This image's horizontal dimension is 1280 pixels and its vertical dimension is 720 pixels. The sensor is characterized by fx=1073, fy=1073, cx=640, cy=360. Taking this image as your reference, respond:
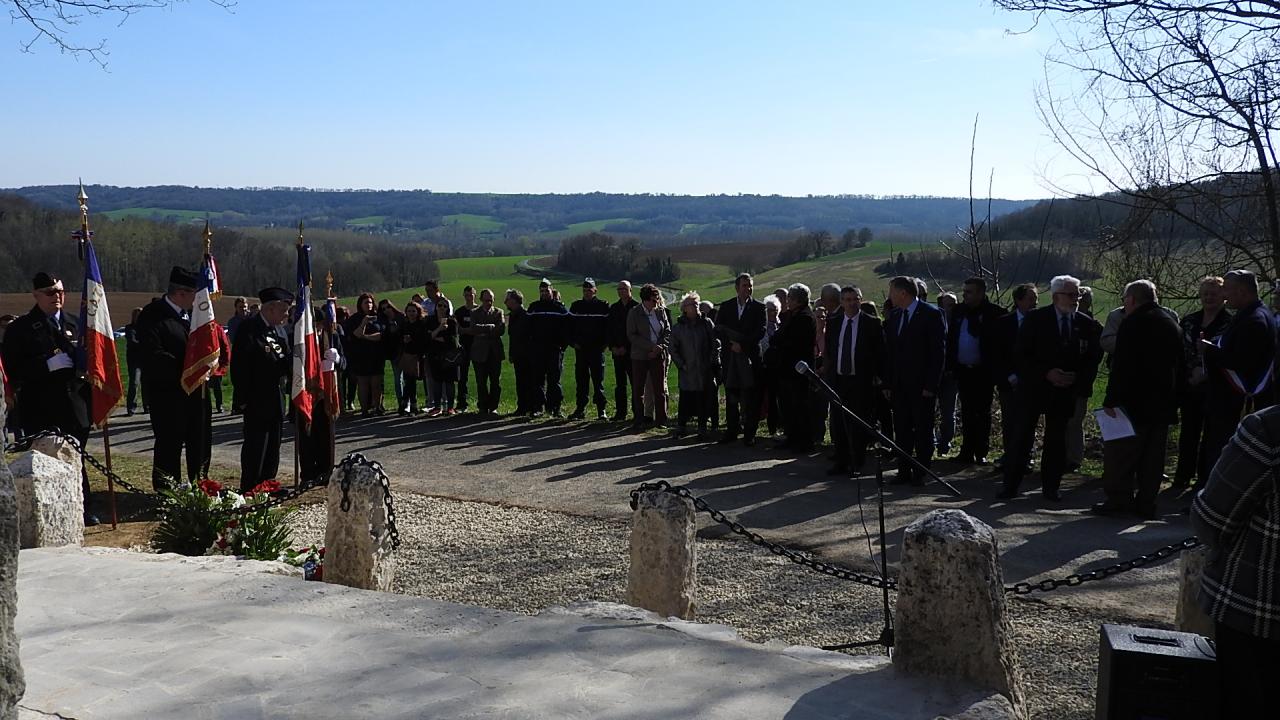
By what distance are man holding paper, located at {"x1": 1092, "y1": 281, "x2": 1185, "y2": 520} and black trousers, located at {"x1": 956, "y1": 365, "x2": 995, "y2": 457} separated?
2719 millimetres

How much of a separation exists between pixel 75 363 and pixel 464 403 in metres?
8.31

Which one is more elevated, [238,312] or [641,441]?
[238,312]

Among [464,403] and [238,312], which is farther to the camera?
[238,312]

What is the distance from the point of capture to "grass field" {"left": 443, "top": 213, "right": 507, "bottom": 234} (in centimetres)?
16938

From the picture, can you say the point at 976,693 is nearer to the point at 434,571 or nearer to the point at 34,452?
the point at 434,571

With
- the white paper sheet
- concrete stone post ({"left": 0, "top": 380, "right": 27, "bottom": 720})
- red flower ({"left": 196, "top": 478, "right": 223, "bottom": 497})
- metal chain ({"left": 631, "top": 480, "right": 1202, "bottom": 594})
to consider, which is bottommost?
red flower ({"left": 196, "top": 478, "right": 223, "bottom": 497})

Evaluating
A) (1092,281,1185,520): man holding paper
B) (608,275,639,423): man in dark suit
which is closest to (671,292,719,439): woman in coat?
(608,275,639,423): man in dark suit

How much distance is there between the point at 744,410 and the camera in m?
14.2

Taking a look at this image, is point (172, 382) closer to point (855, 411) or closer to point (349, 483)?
point (349, 483)

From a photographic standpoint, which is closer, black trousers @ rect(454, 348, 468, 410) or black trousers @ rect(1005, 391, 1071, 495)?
black trousers @ rect(1005, 391, 1071, 495)

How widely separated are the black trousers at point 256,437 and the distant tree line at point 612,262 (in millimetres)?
31445

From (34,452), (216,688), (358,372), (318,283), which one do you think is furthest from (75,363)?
(318,283)

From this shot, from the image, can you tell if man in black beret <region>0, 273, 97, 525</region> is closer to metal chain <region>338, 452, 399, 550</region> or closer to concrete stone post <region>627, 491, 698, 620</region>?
metal chain <region>338, 452, 399, 550</region>

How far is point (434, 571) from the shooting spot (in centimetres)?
866
